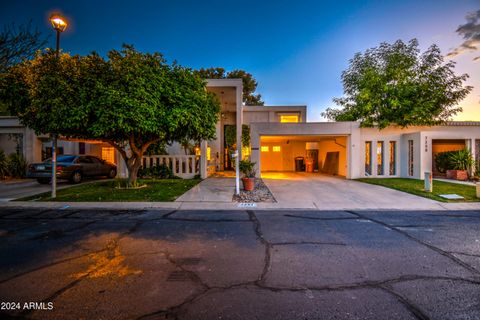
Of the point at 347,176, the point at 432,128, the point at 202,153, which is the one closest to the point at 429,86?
the point at 432,128

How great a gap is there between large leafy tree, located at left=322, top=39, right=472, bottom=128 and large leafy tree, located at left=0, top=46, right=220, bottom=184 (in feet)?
39.4

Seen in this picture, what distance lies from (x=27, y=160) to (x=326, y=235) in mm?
18926

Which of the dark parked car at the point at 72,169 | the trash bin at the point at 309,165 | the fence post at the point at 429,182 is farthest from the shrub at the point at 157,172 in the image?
the fence post at the point at 429,182

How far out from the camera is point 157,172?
14492mm

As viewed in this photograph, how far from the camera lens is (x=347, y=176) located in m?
14.7

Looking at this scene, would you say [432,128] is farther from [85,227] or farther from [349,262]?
[85,227]

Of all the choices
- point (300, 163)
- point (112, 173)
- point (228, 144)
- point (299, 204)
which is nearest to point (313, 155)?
point (300, 163)

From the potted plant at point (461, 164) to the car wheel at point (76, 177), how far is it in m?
21.5

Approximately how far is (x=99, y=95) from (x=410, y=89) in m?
18.5

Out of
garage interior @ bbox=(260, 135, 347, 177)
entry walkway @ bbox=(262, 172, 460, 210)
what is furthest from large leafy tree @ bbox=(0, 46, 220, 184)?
garage interior @ bbox=(260, 135, 347, 177)

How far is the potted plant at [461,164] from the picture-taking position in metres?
12.9

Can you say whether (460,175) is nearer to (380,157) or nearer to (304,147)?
(380,157)

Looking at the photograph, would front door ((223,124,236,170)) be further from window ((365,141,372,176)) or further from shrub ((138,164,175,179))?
window ((365,141,372,176))

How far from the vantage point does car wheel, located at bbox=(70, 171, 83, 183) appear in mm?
12361
